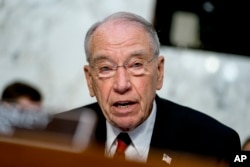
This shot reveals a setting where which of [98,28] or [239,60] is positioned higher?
[98,28]

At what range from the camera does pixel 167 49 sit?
1.88 m

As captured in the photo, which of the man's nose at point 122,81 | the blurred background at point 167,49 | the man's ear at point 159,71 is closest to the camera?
the man's nose at point 122,81

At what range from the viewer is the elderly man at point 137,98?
1.07m

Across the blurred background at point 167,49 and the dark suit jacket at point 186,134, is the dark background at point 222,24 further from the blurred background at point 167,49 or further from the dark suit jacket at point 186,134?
the dark suit jacket at point 186,134

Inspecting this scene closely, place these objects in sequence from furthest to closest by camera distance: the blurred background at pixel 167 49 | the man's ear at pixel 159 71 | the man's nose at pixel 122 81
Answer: the blurred background at pixel 167 49, the man's ear at pixel 159 71, the man's nose at pixel 122 81

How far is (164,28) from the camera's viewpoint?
1.83 m

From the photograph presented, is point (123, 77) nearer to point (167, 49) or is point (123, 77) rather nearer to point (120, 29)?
point (120, 29)

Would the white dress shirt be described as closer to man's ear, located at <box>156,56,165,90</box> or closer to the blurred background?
man's ear, located at <box>156,56,165,90</box>

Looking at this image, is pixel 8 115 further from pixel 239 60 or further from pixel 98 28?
pixel 239 60

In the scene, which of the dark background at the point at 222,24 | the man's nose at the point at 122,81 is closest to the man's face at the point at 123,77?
the man's nose at the point at 122,81

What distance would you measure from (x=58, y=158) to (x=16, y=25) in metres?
1.74

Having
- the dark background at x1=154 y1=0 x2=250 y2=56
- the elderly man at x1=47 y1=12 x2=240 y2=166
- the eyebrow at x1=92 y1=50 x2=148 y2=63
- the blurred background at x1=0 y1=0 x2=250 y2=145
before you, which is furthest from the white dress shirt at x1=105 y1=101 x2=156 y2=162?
the dark background at x1=154 y1=0 x2=250 y2=56

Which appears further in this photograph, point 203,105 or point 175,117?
point 203,105

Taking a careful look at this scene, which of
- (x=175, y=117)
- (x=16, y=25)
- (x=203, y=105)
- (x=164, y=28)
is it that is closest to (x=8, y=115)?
(x=175, y=117)
